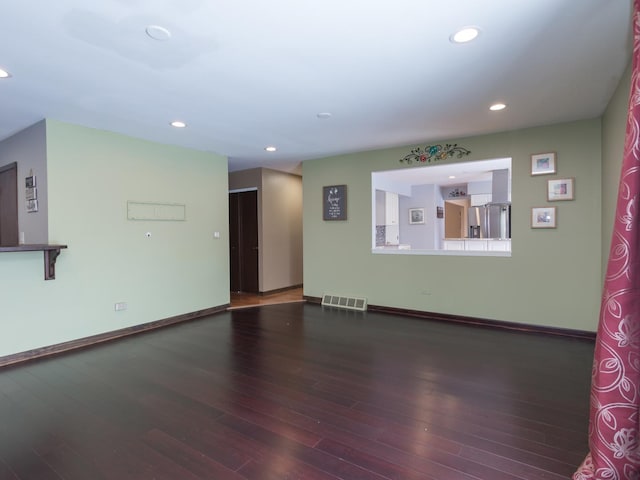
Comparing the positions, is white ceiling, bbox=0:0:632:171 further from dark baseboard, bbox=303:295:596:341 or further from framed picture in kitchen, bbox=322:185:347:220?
dark baseboard, bbox=303:295:596:341

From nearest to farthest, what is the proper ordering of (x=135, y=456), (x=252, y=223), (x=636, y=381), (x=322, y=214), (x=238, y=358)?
(x=636, y=381)
(x=135, y=456)
(x=238, y=358)
(x=322, y=214)
(x=252, y=223)

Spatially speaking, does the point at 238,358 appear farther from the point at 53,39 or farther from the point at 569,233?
the point at 569,233

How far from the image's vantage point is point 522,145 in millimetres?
4438

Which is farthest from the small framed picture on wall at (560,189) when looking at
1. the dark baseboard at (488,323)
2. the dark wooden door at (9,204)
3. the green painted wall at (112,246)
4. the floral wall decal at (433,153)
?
the dark wooden door at (9,204)

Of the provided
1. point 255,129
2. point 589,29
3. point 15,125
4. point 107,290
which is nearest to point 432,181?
point 255,129

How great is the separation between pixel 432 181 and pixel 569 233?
14.6 feet

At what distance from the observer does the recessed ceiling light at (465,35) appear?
2.22 m

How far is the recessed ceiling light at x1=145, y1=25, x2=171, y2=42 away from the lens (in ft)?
7.09

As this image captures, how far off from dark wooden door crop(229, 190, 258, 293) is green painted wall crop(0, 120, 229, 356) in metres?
1.43

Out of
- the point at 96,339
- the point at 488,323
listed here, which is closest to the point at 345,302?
the point at 488,323

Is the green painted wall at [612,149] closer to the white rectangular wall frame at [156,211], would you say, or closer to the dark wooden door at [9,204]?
the white rectangular wall frame at [156,211]

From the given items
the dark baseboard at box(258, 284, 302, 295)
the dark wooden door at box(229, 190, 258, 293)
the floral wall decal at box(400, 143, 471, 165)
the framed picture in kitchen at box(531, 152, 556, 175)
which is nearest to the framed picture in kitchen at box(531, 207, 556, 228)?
the framed picture in kitchen at box(531, 152, 556, 175)

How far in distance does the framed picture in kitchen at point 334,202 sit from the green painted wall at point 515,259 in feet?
0.32

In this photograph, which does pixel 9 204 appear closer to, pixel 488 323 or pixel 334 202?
pixel 334 202
